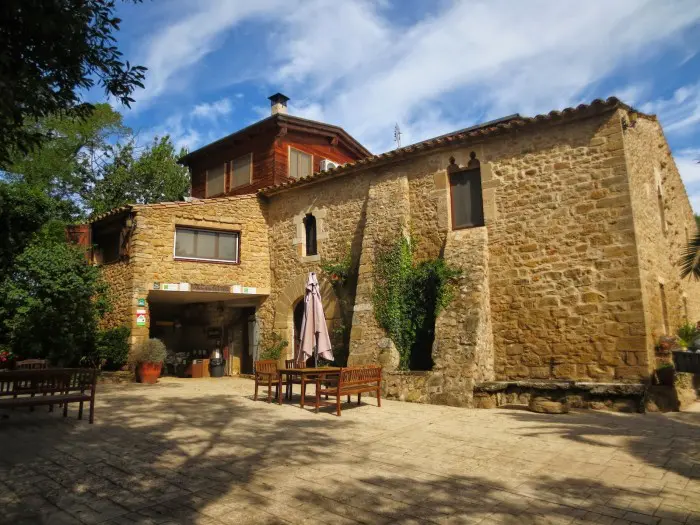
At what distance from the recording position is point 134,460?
4.70 meters

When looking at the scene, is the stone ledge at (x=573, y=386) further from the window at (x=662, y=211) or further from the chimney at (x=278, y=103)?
the chimney at (x=278, y=103)

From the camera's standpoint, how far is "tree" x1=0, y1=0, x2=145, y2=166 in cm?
312

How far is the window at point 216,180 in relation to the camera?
57.0 feet

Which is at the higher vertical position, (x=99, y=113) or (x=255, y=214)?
(x=99, y=113)

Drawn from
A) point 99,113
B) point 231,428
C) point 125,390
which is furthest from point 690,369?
point 99,113

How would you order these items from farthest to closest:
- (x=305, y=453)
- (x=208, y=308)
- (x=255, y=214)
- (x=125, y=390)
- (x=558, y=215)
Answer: (x=208, y=308) < (x=255, y=214) < (x=125, y=390) < (x=558, y=215) < (x=305, y=453)

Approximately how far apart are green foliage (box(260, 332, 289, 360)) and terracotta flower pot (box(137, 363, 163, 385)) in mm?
2927

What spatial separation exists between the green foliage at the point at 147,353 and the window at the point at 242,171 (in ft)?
21.8

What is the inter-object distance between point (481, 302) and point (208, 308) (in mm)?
9452

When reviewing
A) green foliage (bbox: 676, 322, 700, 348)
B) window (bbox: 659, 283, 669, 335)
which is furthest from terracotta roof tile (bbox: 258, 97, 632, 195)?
green foliage (bbox: 676, 322, 700, 348)

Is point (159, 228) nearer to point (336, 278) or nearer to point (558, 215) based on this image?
point (336, 278)

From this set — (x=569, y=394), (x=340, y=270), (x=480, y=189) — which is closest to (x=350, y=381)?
(x=569, y=394)

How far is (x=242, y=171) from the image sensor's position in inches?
661

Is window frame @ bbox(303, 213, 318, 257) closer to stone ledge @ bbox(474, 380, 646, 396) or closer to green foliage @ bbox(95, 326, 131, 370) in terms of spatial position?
green foliage @ bbox(95, 326, 131, 370)
